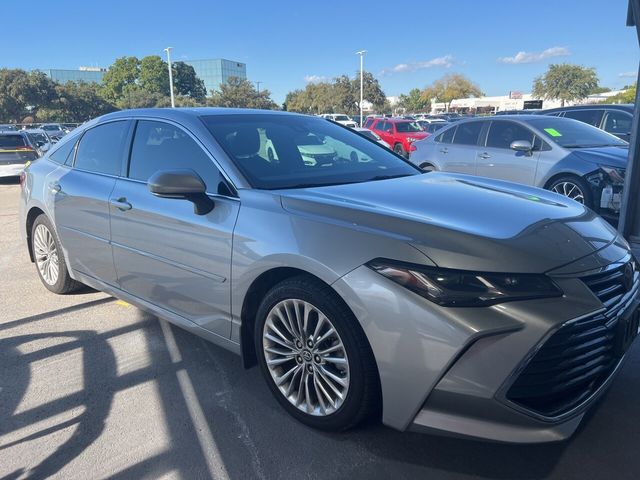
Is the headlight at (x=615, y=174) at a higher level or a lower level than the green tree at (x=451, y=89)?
lower

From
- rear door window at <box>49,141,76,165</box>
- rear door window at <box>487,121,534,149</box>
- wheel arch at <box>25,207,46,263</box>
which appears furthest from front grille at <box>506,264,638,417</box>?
rear door window at <box>487,121,534,149</box>

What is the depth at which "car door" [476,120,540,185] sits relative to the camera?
24.6 ft

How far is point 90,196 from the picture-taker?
12.4 ft

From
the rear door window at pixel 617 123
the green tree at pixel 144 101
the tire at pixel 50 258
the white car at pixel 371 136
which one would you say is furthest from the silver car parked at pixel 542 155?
the green tree at pixel 144 101

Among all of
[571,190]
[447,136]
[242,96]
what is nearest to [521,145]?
[571,190]

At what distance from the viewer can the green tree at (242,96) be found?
57281 mm

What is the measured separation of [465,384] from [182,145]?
2.25m

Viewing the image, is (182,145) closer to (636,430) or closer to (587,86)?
(636,430)

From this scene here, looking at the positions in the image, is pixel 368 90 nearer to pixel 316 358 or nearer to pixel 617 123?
pixel 617 123

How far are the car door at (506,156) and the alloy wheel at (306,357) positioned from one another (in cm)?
594

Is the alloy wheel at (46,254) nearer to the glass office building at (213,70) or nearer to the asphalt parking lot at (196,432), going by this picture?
the asphalt parking lot at (196,432)

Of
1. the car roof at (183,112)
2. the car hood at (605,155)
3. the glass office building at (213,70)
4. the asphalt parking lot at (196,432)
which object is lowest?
the asphalt parking lot at (196,432)

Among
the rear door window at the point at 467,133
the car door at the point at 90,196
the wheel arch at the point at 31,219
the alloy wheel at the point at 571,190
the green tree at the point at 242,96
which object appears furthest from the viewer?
the green tree at the point at 242,96

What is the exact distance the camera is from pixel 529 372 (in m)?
1.96
